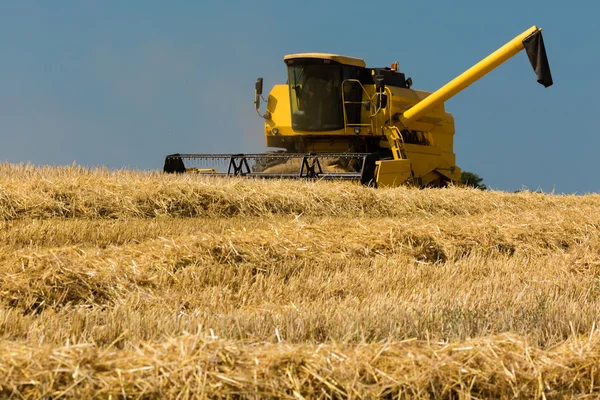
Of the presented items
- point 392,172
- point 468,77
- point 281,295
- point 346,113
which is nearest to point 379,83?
point 346,113

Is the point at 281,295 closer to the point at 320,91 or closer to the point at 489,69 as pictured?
the point at 320,91

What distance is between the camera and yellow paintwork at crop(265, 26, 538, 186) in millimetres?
13688

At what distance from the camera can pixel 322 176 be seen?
11.8 meters

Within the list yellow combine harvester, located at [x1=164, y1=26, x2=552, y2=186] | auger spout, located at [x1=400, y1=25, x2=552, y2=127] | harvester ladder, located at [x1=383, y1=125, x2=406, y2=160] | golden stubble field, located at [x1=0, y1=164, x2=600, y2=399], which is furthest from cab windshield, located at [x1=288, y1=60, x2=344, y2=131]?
golden stubble field, located at [x1=0, y1=164, x2=600, y2=399]

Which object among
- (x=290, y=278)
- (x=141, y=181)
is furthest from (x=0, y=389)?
(x=141, y=181)

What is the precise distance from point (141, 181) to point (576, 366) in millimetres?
7093

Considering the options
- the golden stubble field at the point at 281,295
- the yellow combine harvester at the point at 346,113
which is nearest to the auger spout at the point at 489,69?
the yellow combine harvester at the point at 346,113

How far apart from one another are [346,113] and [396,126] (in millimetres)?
1093

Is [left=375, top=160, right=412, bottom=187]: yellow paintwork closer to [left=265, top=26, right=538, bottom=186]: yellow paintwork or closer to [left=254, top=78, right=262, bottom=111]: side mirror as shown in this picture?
[left=265, top=26, right=538, bottom=186]: yellow paintwork

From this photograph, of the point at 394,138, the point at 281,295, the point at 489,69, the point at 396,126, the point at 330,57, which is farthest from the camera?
the point at 396,126

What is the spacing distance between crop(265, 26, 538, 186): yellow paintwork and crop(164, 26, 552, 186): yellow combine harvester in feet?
0.06

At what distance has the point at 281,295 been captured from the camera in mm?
4664

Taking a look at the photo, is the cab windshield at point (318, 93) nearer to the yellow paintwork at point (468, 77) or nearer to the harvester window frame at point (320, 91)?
the harvester window frame at point (320, 91)

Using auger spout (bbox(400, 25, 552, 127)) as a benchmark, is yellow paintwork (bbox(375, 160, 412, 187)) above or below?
below
